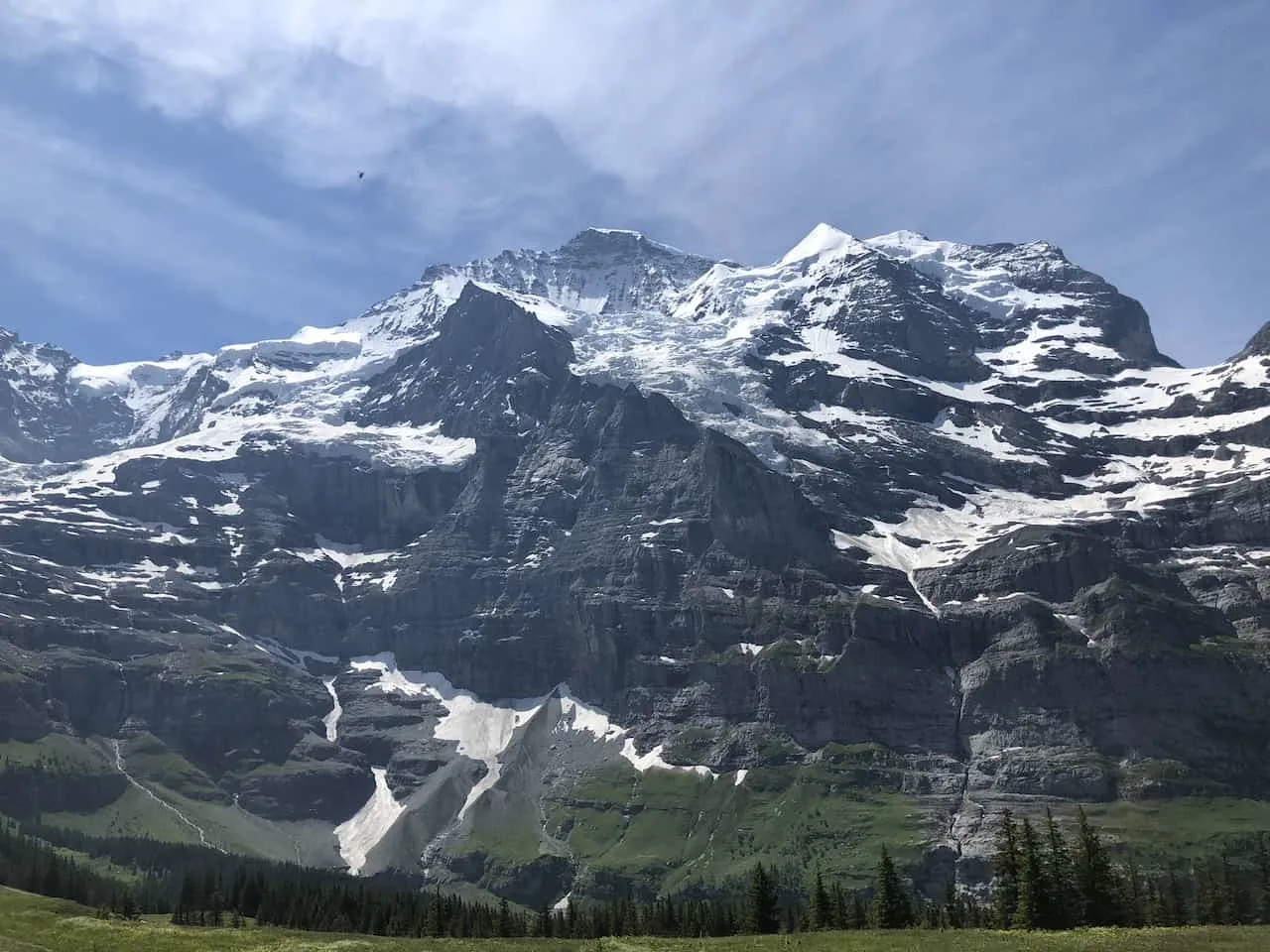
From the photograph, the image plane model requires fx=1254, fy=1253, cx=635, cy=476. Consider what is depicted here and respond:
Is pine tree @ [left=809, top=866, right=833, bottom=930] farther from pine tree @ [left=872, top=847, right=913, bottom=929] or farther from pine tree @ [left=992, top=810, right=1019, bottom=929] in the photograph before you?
pine tree @ [left=992, top=810, right=1019, bottom=929]

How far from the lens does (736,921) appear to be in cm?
18762

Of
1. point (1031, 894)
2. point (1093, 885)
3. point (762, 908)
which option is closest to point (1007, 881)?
point (1093, 885)

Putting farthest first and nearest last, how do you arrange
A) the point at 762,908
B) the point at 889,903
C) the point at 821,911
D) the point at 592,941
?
the point at 821,911 < the point at 762,908 < the point at 889,903 < the point at 592,941

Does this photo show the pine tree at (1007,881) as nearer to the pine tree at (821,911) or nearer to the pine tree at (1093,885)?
the pine tree at (1093,885)

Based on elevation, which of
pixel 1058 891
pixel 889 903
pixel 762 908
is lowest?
pixel 762 908

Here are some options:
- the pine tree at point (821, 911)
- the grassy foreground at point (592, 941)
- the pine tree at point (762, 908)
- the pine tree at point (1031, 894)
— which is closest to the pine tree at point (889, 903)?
the pine tree at point (821, 911)

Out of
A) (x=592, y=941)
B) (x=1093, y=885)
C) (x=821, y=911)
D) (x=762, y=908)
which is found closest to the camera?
(x=592, y=941)

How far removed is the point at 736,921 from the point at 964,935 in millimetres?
101424

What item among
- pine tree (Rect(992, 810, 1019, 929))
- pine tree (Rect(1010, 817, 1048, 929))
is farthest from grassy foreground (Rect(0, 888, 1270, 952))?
pine tree (Rect(992, 810, 1019, 929))

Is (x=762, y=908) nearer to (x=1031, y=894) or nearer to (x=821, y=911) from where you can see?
(x=821, y=911)

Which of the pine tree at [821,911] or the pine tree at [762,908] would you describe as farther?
the pine tree at [762,908]

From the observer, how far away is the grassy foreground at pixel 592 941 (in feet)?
268

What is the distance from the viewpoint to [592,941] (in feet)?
316

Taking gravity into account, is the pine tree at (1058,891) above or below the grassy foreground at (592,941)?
above
